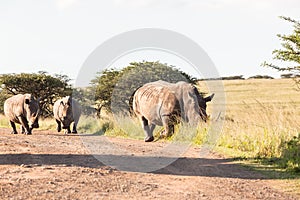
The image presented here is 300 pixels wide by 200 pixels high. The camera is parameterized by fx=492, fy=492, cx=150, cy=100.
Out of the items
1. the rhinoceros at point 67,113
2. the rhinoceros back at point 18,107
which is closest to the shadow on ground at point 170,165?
the rhinoceros back at point 18,107

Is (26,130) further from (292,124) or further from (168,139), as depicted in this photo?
(292,124)

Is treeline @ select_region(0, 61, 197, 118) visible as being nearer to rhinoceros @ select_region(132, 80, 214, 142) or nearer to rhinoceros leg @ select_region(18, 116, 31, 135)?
rhinoceros leg @ select_region(18, 116, 31, 135)

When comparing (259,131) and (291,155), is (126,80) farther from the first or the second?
(291,155)

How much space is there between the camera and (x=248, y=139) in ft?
37.2

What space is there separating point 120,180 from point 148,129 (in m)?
6.74

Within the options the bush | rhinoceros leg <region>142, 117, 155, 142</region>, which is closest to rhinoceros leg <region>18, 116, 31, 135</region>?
rhinoceros leg <region>142, 117, 155, 142</region>

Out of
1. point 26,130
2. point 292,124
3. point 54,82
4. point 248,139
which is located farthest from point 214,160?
point 54,82

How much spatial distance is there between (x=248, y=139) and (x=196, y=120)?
1635mm

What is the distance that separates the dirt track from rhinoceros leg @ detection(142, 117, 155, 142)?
11.7 ft

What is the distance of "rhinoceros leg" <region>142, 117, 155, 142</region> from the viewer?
13660 millimetres

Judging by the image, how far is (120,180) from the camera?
7.45 m

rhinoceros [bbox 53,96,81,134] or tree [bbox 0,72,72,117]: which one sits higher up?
tree [bbox 0,72,72,117]

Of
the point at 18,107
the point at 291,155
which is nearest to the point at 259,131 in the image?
the point at 291,155

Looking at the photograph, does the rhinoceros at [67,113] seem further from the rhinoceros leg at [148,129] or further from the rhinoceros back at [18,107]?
the rhinoceros leg at [148,129]
